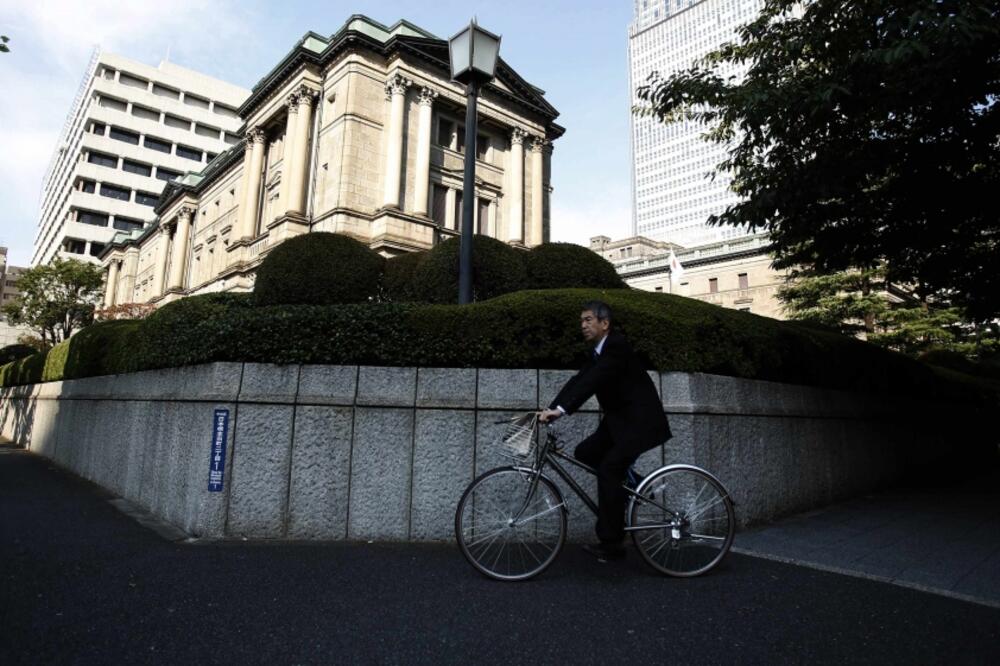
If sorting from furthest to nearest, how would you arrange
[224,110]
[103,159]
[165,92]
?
[224,110] → [165,92] → [103,159]

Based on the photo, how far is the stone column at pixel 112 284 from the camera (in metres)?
66.4

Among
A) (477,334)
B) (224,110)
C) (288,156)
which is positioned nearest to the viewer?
(477,334)

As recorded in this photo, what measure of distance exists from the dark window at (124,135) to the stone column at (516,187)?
2650 inches

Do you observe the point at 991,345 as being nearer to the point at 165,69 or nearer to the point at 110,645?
the point at 110,645

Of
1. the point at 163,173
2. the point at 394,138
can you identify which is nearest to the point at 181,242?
the point at 394,138

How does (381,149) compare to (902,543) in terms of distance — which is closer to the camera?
(902,543)

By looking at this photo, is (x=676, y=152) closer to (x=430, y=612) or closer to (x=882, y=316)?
(x=882, y=316)

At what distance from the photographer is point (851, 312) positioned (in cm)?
3353

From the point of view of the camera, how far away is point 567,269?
8.27 meters

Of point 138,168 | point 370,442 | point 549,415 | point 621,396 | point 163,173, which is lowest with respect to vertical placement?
point 370,442

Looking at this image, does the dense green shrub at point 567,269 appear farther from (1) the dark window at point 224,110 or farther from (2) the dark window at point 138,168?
(1) the dark window at point 224,110

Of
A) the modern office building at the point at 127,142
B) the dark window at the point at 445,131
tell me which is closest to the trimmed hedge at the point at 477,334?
the dark window at the point at 445,131

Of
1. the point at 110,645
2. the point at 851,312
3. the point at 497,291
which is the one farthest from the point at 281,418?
the point at 851,312

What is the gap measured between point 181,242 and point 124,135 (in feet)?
130
